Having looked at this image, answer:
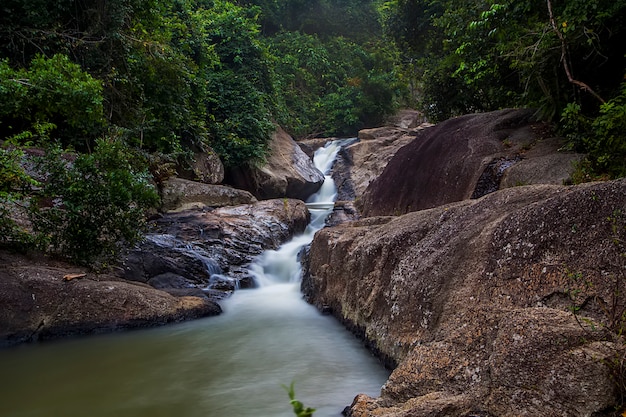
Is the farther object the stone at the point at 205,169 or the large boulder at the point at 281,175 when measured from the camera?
the large boulder at the point at 281,175

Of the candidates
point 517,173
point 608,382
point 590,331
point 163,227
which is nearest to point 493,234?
point 590,331

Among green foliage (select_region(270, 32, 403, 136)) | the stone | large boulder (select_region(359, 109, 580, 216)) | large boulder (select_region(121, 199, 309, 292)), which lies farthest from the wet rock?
large boulder (select_region(359, 109, 580, 216))

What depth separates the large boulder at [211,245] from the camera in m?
9.42

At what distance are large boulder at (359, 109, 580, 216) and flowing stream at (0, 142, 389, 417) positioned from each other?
3554 mm

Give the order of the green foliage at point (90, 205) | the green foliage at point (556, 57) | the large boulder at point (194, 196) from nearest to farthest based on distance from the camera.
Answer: the green foliage at point (556, 57) → the green foliage at point (90, 205) → the large boulder at point (194, 196)

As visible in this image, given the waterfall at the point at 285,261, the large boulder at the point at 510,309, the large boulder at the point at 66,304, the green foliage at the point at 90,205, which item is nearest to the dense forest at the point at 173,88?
the green foliage at the point at 90,205

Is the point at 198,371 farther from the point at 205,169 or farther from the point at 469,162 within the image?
the point at 205,169

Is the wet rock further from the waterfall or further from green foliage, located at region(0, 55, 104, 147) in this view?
green foliage, located at region(0, 55, 104, 147)

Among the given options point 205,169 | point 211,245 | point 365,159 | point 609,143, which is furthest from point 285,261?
point 365,159

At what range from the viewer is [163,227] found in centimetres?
1127

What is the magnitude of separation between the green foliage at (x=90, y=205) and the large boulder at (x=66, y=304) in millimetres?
550

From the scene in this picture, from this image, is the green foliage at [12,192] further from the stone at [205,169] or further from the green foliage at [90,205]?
the stone at [205,169]

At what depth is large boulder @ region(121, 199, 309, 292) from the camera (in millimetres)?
9422

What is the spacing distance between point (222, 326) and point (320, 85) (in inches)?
1040
